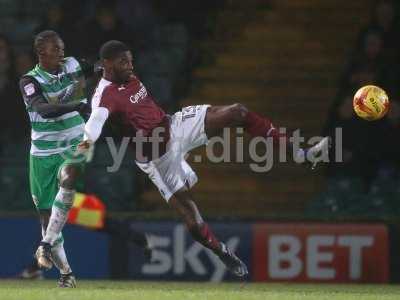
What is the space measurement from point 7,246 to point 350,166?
12.3ft

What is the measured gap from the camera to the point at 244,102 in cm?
1642

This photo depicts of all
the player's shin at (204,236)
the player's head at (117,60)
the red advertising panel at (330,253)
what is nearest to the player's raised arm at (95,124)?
the player's head at (117,60)

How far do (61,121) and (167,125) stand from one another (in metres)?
0.92

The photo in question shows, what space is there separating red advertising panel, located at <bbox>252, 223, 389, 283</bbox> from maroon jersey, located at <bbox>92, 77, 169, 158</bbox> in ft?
9.13

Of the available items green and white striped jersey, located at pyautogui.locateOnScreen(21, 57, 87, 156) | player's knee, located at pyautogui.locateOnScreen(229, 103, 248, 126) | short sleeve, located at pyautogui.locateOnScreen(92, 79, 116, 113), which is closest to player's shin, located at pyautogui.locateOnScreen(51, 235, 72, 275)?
green and white striped jersey, located at pyautogui.locateOnScreen(21, 57, 87, 156)

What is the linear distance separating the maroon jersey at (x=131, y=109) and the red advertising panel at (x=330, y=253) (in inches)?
110

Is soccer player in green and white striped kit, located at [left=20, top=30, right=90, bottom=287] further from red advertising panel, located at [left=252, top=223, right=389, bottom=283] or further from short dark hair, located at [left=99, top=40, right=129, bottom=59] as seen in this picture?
red advertising panel, located at [left=252, top=223, right=389, bottom=283]

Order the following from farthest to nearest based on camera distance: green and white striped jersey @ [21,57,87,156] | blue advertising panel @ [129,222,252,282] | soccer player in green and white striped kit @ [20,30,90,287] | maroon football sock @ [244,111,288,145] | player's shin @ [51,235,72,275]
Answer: blue advertising panel @ [129,222,252,282]
green and white striped jersey @ [21,57,87,156]
player's shin @ [51,235,72,275]
soccer player in green and white striped kit @ [20,30,90,287]
maroon football sock @ [244,111,288,145]

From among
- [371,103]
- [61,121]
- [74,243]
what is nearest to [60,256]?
[61,121]

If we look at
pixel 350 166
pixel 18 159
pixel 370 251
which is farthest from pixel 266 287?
pixel 18 159

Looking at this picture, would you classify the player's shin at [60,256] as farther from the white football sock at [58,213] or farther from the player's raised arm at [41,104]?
the player's raised arm at [41,104]

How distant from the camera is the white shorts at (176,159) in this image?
1159 centimetres

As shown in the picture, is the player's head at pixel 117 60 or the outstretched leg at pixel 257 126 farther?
the player's head at pixel 117 60

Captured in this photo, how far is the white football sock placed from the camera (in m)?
11.5
